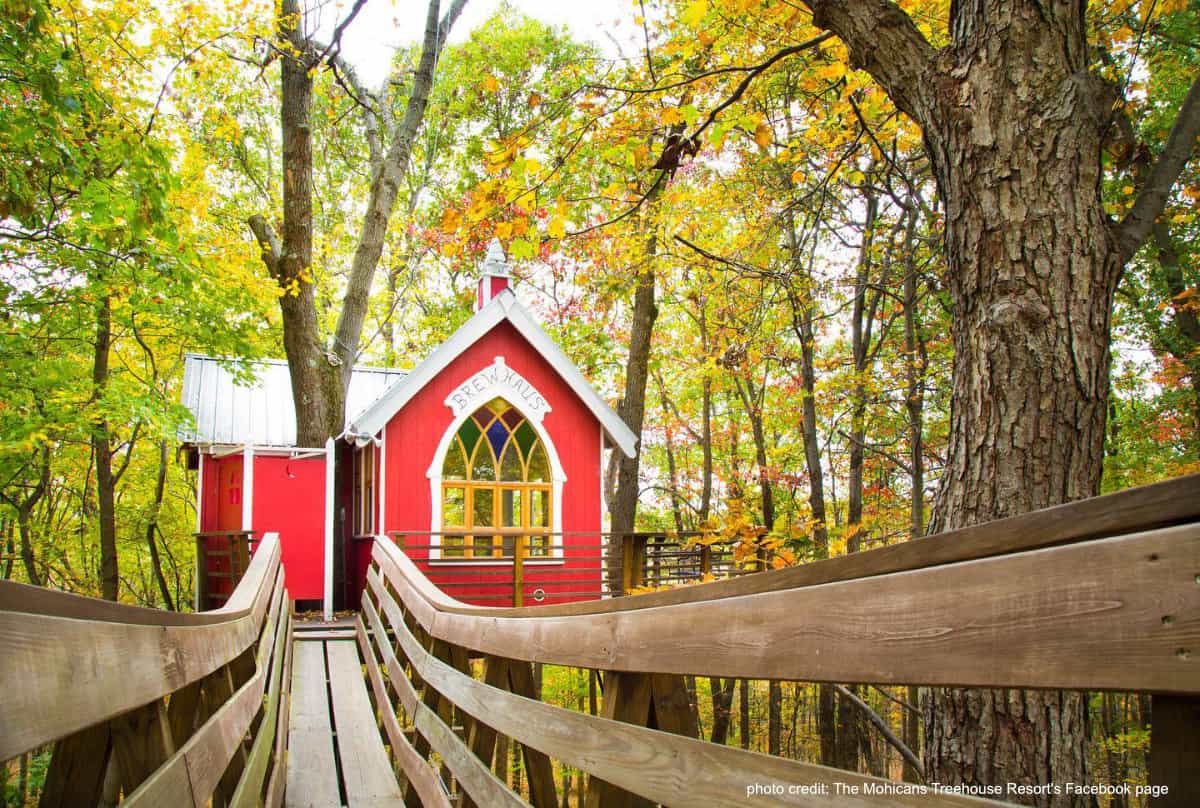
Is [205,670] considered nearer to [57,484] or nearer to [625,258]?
[625,258]

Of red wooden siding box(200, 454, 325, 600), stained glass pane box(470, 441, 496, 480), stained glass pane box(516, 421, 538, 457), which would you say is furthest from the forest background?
stained glass pane box(470, 441, 496, 480)

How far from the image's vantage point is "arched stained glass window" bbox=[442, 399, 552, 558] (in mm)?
12250

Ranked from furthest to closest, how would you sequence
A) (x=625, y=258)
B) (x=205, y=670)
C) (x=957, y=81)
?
(x=625, y=258)
(x=957, y=81)
(x=205, y=670)

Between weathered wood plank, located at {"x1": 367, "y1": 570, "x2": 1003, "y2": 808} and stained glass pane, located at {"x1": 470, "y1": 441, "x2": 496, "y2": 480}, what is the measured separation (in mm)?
9841

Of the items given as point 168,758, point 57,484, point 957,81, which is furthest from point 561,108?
point 57,484

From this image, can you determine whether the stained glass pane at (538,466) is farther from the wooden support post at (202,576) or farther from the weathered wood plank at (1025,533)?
the weathered wood plank at (1025,533)

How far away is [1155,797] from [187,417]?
540 inches

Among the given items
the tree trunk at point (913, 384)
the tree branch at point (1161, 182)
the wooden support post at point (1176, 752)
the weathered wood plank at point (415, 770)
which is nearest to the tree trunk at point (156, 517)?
the tree trunk at point (913, 384)

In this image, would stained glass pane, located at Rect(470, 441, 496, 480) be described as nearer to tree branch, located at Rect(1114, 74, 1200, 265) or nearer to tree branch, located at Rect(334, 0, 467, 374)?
tree branch, located at Rect(334, 0, 467, 374)

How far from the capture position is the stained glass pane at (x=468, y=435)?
12469 millimetres

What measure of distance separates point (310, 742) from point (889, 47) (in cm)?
499

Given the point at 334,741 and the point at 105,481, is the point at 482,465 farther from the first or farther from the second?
the point at 105,481

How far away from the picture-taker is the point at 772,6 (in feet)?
21.7

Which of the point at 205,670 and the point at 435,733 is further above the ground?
the point at 205,670
